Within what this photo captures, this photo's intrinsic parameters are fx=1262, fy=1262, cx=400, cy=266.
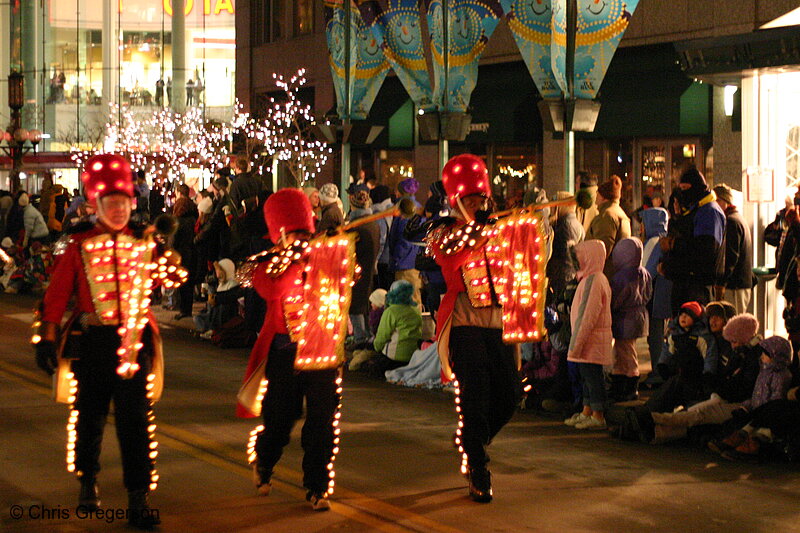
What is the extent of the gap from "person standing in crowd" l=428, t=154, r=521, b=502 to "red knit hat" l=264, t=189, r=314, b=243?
808mm

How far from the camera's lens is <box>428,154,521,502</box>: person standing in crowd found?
7.61m

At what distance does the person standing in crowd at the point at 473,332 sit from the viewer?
25.0 feet

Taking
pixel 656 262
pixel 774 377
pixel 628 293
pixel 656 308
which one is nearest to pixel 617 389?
pixel 628 293

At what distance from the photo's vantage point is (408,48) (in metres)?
18.5

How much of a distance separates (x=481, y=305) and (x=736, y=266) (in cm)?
558

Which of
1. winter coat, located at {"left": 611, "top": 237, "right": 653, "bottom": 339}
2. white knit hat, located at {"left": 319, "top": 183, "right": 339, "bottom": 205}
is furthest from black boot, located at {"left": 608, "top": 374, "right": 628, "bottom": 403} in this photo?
white knit hat, located at {"left": 319, "top": 183, "right": 339, "bottom": 205}

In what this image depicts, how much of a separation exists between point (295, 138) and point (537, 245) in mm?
26893

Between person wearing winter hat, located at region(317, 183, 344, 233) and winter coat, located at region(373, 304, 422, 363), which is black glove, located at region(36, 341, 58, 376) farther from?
person wearing winter hat, located at region(317, 183, 344, 233)

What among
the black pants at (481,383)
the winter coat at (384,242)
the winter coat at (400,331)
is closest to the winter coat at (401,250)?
the winter coat at (384,242)

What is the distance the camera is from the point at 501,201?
14570 mm

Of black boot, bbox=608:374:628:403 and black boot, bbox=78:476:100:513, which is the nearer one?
black boot, bbox=78:476:100:513

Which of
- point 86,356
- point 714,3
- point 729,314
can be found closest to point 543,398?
point 729,314

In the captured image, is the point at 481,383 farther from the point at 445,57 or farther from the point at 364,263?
the point at 445,57

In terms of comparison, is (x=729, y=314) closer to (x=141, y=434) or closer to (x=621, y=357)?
(x=621, y=357)
